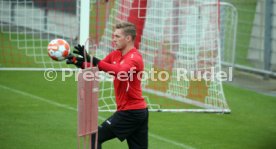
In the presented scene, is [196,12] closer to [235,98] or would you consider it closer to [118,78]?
[235,98]

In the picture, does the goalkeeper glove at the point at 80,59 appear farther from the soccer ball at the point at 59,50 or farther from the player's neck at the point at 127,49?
the player's neck at the point at 127,49

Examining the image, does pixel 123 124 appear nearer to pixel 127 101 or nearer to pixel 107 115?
pixel 127 101

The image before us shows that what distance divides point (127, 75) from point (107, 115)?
15.4 feet

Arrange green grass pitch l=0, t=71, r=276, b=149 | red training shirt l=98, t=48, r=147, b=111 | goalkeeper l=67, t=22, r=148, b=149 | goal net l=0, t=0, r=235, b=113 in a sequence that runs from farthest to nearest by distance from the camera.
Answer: goal net l=0, t=0, r=235, b=113
green grass pitch l=0, t=71, r=276, b=149
goalkeeper l=67, t=22, r=148, b=149
red training shirt l=98, t=48, r=147, b=111

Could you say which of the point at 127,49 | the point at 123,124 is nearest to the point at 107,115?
the point at 123,124

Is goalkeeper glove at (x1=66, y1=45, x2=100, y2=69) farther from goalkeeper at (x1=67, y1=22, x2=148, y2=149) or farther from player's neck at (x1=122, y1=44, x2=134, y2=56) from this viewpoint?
player's neck at (x1=122, y1=44, x2=134, y2=56)

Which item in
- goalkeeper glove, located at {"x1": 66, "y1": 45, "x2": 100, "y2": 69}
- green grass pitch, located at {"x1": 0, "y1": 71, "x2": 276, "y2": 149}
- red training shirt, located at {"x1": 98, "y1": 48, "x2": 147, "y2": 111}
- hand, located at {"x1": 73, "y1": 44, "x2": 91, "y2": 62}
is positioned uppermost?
hand, located at {"x1": 73, "y1": 44, "x2": 91, "y2": 62}

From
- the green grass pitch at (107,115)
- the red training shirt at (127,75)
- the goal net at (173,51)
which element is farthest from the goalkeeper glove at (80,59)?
the goal net at (173,51)

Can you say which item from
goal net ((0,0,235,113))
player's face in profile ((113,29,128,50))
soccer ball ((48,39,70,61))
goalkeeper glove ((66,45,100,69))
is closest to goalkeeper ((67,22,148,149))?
player's face in profile ((113,29,128,50))

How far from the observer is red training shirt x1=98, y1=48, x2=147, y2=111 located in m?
8.13

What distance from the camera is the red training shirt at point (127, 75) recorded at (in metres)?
8.13

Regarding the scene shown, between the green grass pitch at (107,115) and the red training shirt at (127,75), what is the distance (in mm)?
2345

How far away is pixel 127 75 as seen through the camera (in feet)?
27.1

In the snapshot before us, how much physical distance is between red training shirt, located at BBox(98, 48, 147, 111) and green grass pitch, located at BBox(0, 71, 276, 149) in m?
2.35
